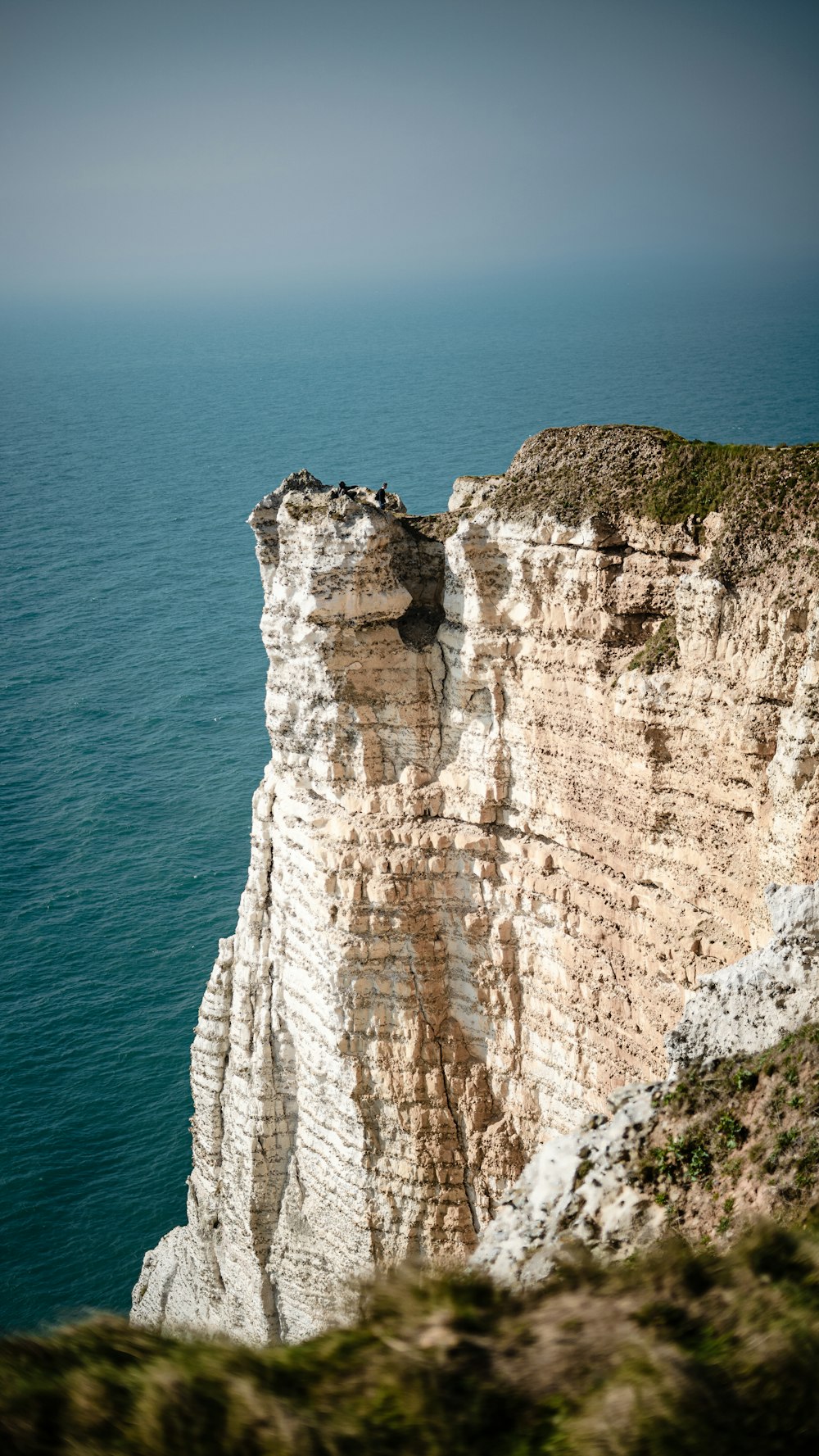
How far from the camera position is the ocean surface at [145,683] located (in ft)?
127

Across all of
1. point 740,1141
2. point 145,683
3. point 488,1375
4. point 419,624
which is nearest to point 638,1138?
point 740,1141

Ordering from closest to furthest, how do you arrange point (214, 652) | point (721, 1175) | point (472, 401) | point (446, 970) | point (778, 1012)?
point (721, 1175)
point (778, 1012)
point (446, 970)
point (214, 652)
point (472, 401)

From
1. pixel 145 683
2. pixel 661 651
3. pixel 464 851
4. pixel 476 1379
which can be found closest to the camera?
pixel 476 1379

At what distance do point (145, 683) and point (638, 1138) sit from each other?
63.7 meters

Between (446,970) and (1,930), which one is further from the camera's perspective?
(1,930)

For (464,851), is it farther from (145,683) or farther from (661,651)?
(145,683)

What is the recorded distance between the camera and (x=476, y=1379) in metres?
8.96

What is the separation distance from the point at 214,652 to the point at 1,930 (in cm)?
3122

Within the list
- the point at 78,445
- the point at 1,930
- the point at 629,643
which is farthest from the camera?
the point at 78,445

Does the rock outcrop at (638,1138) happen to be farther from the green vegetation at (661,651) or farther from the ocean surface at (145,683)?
the ocean surface at (145,683)

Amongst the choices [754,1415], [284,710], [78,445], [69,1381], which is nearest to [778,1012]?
[754,1415]

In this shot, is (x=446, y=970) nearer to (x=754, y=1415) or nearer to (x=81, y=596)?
(x=754, y=1415)

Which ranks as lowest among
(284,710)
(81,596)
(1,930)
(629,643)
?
(1,930)

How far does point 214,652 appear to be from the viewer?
78000mm
